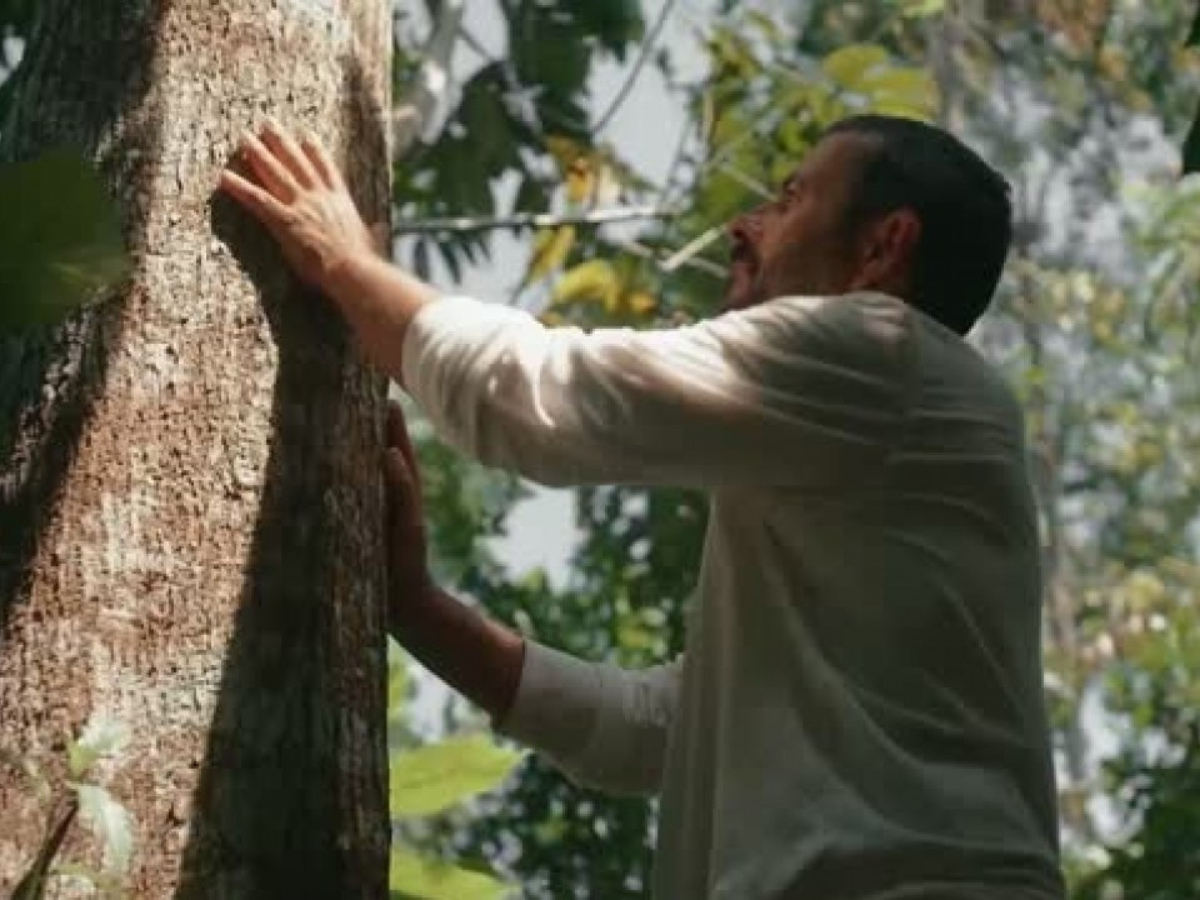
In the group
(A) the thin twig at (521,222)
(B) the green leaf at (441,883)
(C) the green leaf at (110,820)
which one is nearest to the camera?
(C) the green leaf at (110,820)

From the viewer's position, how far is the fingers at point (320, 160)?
2.23m

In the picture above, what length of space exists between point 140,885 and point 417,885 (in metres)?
0.91

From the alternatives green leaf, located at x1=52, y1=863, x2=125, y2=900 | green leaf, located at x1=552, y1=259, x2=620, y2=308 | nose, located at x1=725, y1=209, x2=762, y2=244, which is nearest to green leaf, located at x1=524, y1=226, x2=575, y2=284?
green leaf, located at x1=552, y1=259, x2=620, y2=308

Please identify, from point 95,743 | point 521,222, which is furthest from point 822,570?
point 521,222

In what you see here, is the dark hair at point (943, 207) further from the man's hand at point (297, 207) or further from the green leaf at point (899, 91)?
the green leaf at point (899, 91)

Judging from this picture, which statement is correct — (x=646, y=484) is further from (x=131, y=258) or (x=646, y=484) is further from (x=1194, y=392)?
(x=1194, y=392)

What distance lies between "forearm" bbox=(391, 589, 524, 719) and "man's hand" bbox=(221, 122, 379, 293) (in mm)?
532

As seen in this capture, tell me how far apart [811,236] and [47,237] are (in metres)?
0.91

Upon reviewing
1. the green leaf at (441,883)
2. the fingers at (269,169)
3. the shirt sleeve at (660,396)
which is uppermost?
the fingers at (269,169)

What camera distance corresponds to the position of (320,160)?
2246 mm

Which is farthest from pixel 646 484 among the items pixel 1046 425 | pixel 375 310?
pixel 1046 425

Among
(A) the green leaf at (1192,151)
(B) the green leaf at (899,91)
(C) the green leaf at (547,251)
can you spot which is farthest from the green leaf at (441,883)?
(C) the green leaf at (547,251)

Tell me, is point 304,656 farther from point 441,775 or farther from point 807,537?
point 441,775

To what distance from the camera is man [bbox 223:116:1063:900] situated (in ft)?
6.82
